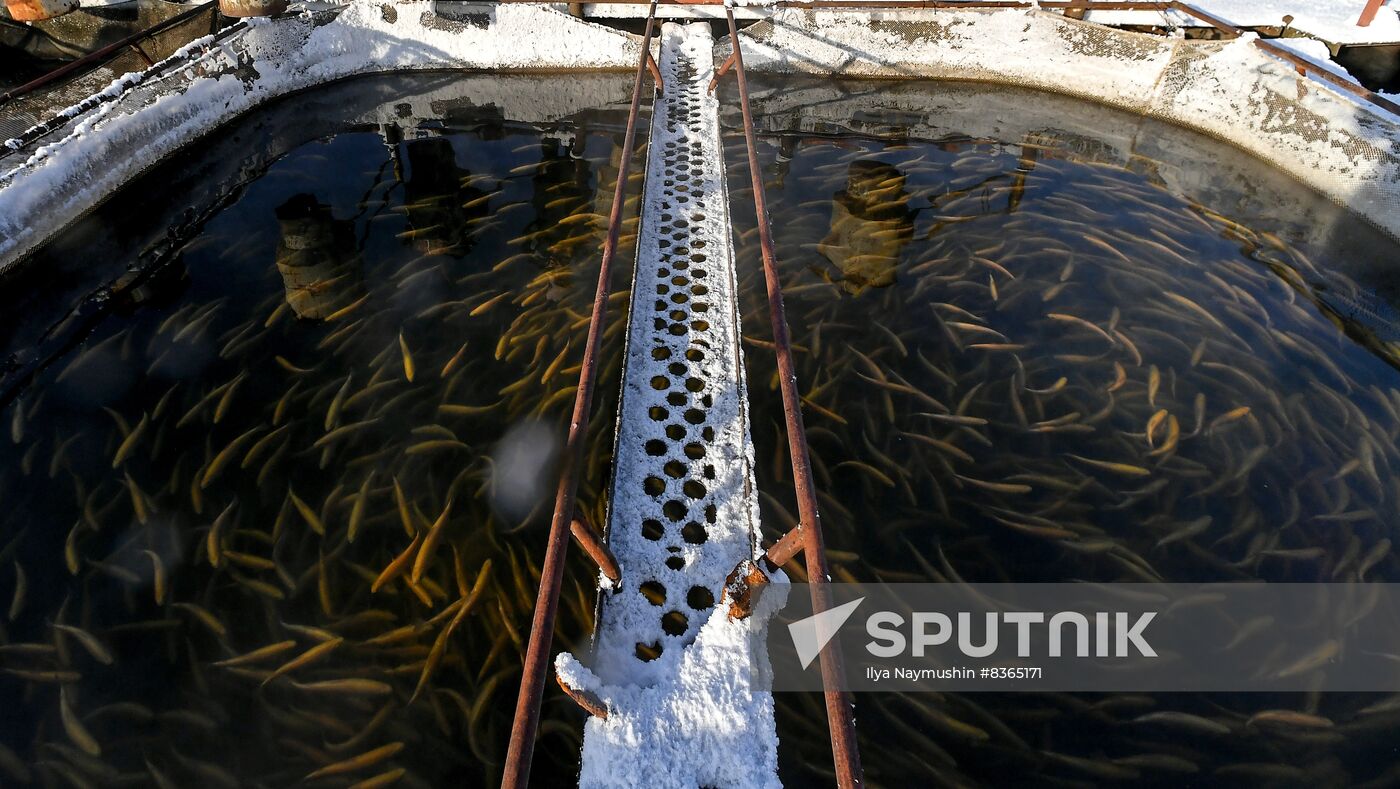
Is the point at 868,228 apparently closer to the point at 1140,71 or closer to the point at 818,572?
the point at 818,572

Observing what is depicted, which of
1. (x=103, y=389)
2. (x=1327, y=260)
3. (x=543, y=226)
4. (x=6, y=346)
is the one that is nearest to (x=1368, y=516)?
(x=1327, y=260)

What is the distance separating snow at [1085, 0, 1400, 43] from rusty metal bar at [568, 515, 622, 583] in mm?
11331

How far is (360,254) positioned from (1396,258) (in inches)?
431

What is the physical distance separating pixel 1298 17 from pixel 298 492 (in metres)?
15.3

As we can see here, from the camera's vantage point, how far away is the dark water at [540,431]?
332 cm

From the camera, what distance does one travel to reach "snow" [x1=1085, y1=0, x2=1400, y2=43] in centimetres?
941

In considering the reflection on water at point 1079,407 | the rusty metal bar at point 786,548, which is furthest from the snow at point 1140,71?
the rusty metal bar at point 786,548

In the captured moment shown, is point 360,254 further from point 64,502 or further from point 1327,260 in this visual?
point 1327,260

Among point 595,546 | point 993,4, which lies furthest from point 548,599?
point 993,4

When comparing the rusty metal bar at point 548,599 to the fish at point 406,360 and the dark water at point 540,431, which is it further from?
the fish at point 406,360

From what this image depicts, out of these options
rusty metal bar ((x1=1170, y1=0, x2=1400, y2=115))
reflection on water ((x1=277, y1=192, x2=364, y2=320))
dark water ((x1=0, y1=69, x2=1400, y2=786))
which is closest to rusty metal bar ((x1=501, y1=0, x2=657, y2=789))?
dark water ((x1=0, y1=69, x2=1400, y2=786))

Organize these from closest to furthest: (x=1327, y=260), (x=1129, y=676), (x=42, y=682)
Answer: (x=42, y=682)
(x=1129, y=676)
(x=1327, y=260)

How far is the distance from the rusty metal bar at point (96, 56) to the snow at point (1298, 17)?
12955 mm

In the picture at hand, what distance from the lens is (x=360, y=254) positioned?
629cm
